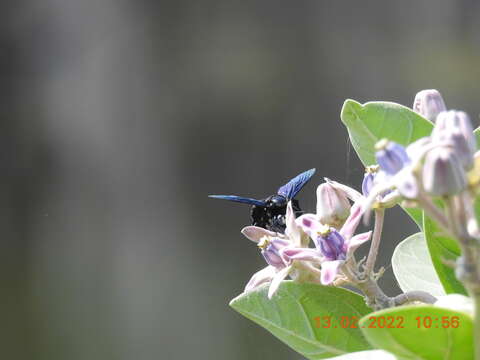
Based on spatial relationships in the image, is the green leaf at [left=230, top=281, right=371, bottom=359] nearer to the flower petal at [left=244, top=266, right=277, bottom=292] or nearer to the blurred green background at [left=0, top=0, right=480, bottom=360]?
the flower petal at [left=244, top=266, right=277, bottom=292]

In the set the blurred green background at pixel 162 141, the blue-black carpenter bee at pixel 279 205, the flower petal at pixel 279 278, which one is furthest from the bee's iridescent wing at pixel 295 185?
the blurred green background at pixel 162 141

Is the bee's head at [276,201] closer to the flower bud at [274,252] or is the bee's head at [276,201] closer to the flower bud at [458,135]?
the flower bud at [274,252]

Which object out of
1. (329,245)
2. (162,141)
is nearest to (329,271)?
(329,245)

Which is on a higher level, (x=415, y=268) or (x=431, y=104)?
(x=431, y=104)

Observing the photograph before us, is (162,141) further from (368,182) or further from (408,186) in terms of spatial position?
(408,186)

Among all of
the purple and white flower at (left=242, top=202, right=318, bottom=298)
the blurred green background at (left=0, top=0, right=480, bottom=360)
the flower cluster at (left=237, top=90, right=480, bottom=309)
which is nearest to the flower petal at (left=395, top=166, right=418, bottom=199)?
the flower cluster at (left=237, top=90, right=480, bottom=309)

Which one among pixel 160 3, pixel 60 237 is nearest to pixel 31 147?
pixel 60 237
